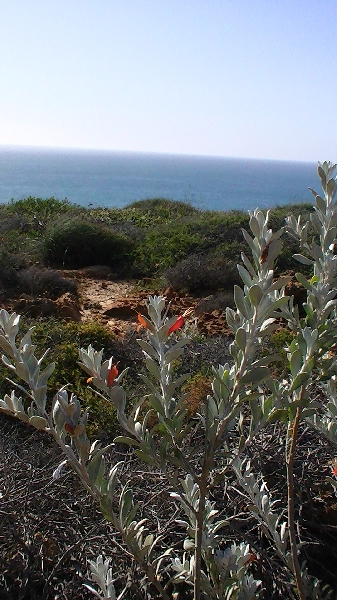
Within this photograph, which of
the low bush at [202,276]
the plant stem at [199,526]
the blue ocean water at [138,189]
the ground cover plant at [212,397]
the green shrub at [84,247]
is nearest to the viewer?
the ground cover plant at [212,397]

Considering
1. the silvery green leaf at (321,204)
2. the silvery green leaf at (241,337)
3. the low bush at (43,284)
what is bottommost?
the low bush at (43,284)

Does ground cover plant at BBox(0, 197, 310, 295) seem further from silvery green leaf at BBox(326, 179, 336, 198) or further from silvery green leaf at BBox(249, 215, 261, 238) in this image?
silvery green leaf at BBox(249, 215, 261, 238)

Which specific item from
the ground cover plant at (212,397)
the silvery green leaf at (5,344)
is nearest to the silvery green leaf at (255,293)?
the ground cover plant at (212,397)

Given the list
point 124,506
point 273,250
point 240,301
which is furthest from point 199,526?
point 273,250

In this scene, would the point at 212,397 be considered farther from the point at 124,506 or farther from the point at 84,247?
the point at 84,247

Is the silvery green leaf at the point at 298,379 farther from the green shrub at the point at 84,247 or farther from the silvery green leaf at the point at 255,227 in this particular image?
the green shrub at the point at 84,247

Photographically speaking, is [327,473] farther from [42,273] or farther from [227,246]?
[227,246]

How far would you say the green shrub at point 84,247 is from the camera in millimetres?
8516

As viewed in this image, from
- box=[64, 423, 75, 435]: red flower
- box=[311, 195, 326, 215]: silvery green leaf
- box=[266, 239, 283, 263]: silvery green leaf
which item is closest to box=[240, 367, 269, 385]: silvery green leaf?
box=[266, 239, 283, 263]: silvery green leaf

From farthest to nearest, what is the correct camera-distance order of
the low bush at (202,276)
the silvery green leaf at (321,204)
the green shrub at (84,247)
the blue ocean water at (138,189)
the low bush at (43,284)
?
the blue ocean water at (138,189) → the green shrub at (84,247) → the low bush at (202,276) → the low bush at (43,284) → the silvery green leaf at (321,204)

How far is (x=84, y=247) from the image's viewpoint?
28.5ft

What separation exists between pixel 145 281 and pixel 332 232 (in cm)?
647

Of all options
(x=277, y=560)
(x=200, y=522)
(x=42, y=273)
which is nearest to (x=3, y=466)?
(x=277, y=560)

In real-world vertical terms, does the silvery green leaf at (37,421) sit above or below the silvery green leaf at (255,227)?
below
